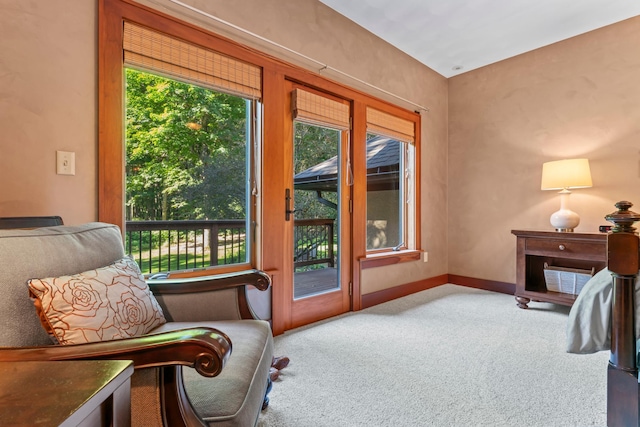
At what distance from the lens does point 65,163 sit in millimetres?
1600

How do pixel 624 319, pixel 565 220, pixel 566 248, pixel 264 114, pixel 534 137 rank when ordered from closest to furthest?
pixel 624 319 < pixel 264 114 < pixel 566 248 < pixel 565 220 < pixel 534 137

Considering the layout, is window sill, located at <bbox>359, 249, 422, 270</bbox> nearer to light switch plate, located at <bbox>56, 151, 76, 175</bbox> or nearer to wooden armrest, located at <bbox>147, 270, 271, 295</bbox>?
wooden armrest, located at <bbox>147, 270, 271, 295</bbox>

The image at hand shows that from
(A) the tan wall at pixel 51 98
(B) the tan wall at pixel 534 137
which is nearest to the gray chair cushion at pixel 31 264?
(A) the tan wall at pixel 51 98

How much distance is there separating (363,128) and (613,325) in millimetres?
2363

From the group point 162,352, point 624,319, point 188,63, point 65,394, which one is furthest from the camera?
point 188,63

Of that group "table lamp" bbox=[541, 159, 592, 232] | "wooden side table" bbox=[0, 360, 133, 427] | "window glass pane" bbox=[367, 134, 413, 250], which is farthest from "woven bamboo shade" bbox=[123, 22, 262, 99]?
"table lamp" bbox=[541, 159, 592, 232]

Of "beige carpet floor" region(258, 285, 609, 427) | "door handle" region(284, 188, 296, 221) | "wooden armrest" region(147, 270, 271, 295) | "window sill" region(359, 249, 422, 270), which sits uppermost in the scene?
"door handle" region(284, 188, 296, 221)

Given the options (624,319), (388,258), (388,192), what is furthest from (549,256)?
(624,319)

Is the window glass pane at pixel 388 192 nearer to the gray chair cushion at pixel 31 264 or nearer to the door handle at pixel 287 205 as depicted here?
the door handle at pixel 287 205

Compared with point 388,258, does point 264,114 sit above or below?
above

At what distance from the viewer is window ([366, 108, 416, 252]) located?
10.9 ft

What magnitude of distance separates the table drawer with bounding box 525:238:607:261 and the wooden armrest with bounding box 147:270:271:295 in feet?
9.20

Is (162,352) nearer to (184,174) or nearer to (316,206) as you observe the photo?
(184,174)

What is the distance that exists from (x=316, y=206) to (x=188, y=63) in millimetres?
1492
